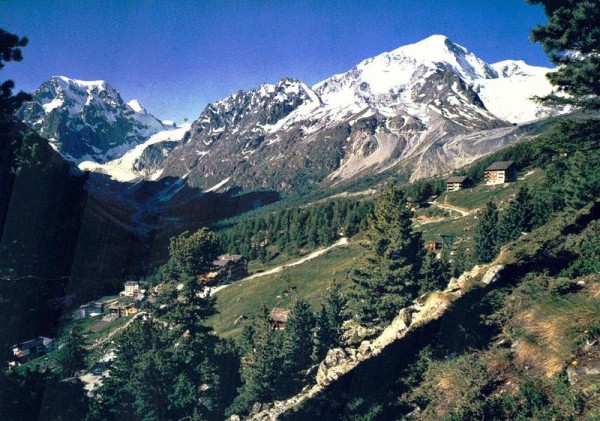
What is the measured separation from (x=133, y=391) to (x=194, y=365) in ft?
15.8

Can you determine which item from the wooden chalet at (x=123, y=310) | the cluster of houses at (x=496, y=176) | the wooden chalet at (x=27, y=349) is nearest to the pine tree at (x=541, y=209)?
the wooden chalet at (x=27, y=349)

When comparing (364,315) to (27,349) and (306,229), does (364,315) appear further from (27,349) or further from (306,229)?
(306,229)

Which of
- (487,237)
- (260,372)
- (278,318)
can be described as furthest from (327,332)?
(487,237)

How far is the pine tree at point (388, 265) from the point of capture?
34.8 meters

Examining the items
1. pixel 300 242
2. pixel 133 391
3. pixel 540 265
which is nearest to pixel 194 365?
pixel 133 391

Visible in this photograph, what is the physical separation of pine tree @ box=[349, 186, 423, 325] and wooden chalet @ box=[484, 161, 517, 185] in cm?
9964

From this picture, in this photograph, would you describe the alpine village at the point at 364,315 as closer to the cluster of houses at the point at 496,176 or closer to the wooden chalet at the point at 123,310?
the wooden chalet at the point at 123,310

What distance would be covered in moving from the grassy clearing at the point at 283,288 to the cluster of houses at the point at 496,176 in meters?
48.9

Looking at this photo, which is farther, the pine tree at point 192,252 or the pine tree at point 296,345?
the pine tree at point 296,345

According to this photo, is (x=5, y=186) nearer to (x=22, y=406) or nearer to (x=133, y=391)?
(x=22, y=406)

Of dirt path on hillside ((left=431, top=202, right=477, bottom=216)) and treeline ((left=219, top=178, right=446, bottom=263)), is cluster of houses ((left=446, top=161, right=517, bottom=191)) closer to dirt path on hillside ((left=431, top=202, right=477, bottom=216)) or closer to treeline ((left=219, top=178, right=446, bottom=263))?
treeline ((left=219, top=178, right=446, bottom=263))

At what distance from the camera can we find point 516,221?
174ft

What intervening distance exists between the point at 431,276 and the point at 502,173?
4004 inches

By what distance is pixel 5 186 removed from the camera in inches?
481
